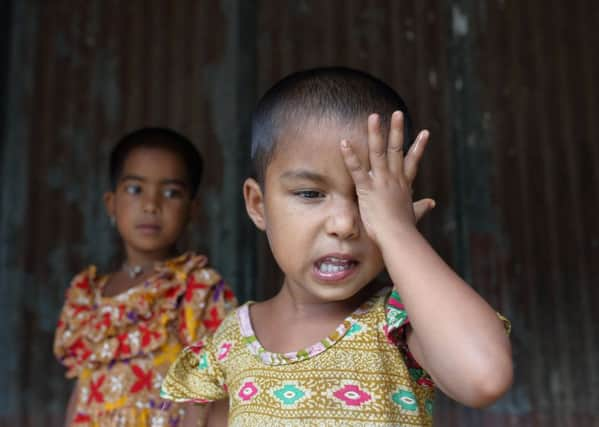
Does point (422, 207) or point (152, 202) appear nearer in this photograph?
point (422, 207)

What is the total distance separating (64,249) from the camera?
10.8 feet

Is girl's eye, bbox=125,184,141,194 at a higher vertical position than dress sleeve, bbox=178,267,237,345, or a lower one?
higher

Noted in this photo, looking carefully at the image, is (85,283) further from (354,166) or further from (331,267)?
(354,166)

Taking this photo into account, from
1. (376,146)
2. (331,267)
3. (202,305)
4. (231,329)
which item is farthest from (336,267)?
(202,305)

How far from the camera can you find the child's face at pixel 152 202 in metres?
2.33

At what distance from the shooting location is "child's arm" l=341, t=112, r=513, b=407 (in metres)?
0.97

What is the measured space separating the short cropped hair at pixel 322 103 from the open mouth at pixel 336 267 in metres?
0.25

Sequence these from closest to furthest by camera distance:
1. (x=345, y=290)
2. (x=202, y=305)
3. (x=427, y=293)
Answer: (x=427, y=293) → (x=345, y=290) → (x=202, y=305)

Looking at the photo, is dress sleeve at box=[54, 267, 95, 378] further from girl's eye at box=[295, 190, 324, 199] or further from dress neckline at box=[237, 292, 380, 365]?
girl's eye at box=[295, 190, 324, 199]

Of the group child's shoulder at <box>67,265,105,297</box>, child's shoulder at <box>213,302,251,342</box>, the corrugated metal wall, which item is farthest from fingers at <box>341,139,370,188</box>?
the corrugated metal wall

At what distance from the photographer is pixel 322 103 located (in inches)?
50.8

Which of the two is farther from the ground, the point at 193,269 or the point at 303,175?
the point at 303,175

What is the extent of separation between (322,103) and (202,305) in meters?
1.02

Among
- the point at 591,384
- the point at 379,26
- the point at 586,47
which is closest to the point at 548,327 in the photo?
the point at 591,384
